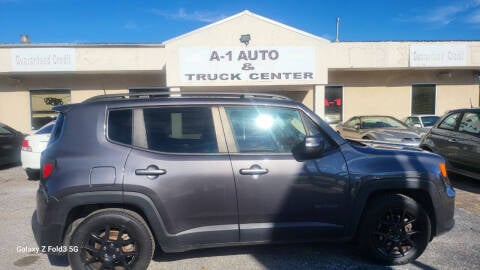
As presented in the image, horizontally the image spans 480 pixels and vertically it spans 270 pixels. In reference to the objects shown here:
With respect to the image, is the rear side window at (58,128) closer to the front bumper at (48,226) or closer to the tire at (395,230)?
the front bumper at (48,226)

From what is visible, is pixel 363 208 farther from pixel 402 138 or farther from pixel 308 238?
pixel 402 138

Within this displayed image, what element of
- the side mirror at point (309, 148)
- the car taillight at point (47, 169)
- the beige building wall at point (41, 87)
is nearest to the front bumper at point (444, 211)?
the side mirror at point (309, 148)

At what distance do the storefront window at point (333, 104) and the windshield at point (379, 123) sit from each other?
13.2 feet

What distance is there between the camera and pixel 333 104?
621 inches

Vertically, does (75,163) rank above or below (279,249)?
above

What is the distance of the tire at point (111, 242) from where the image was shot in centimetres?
300

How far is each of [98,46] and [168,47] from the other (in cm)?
348

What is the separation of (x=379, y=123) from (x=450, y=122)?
409cm

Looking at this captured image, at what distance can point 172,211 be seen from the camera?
3049 mm

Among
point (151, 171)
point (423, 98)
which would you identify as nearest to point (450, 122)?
point (151, 171)

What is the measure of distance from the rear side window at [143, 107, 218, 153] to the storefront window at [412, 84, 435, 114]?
51.0ft

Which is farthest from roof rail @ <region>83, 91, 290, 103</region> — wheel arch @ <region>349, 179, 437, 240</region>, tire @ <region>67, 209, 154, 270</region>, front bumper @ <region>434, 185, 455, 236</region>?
front bumper @ <region>434, 185, 455, 236</region>

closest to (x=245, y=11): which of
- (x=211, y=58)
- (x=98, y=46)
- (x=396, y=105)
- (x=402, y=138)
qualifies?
(x=211, y=58)

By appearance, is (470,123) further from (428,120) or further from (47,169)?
(428,120)
